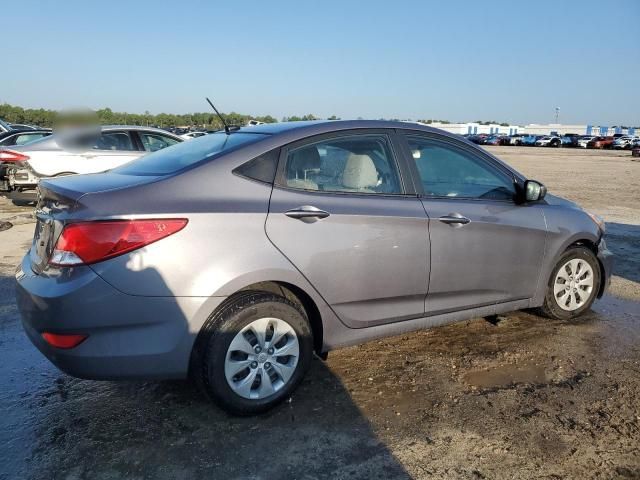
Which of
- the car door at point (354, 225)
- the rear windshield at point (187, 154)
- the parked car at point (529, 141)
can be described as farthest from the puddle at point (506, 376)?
the parked car at point (529, 141)

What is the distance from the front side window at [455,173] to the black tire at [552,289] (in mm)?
845

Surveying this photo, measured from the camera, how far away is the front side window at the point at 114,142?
9.19 m

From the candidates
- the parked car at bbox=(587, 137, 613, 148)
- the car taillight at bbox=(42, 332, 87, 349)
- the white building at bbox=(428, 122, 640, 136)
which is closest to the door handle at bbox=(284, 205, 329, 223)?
the car taillight at bbox=(42, 332, 87, 349)

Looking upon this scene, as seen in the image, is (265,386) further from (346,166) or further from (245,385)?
(346,166)

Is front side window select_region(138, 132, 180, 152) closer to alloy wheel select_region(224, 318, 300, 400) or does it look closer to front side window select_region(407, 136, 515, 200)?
front side window select_region(407, 136, 515, 200)

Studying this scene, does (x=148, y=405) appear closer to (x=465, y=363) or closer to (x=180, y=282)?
(x=180, y=282)

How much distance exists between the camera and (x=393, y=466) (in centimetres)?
259

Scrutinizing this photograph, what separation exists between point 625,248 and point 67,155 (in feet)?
30.1

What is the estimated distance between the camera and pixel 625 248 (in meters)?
7.50

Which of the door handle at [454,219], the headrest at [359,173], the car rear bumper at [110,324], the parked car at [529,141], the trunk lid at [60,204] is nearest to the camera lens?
the car rear bumper at [110,324]

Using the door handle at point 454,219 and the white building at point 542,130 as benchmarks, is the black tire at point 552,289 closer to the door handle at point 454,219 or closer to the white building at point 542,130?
the door handle at point 454,219

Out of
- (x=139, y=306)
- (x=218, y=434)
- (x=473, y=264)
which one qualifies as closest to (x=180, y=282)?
(x=139, y=306)

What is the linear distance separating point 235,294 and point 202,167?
29.2 inches

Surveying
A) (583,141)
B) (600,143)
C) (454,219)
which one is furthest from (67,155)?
(583,141)
